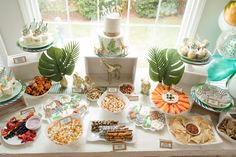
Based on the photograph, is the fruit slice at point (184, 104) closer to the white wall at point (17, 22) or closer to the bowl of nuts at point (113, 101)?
the bowl of nuts at point (113, 101)

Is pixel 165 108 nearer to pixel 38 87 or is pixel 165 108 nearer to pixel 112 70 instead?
pixel 112 70

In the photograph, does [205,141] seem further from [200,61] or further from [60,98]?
[60,98]

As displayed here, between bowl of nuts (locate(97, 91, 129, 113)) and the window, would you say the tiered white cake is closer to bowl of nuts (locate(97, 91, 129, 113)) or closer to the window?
the window

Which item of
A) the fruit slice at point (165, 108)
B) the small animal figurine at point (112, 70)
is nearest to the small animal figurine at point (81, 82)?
the small animal figurine at point (112, 70)

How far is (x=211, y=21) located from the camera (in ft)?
5.64

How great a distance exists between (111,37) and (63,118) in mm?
628

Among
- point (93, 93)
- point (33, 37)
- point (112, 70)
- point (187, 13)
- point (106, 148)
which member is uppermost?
point (187, 13)

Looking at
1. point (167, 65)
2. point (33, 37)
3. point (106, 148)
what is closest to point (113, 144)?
point (106, 148)

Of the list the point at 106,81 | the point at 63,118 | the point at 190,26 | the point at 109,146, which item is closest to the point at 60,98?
the point at 63,118

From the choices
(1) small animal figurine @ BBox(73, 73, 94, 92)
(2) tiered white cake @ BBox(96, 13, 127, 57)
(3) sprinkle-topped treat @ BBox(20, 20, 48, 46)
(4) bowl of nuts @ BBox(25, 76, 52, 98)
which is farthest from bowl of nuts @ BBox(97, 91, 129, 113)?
(3) sprinkle-topped treat @ BBox(20, 20, 48, 46)

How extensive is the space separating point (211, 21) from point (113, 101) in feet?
3.39

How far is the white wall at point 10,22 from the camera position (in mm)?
1584

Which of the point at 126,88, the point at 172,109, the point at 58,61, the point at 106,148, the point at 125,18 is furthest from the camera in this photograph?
the point at 125,18

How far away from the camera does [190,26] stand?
176 cm
